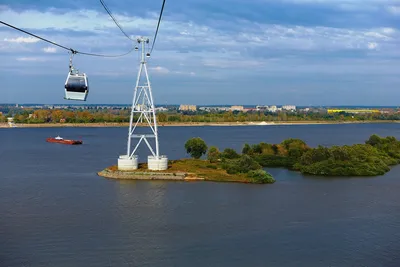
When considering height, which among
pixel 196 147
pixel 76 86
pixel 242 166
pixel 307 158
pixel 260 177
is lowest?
pixel 260 177

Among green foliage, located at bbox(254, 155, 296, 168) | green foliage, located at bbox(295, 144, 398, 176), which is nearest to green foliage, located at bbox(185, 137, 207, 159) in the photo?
green foliage, located at bbox(254, 155, 296, 168)

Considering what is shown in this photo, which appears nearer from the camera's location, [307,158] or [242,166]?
[242,166]

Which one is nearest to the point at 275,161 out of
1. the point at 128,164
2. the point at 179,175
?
the point at 179,175

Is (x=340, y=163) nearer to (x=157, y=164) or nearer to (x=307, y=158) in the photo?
(x=307, y=158)

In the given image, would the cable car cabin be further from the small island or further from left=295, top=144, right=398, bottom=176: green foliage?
left=295, top=144, right=398, bottom=176: green foliage

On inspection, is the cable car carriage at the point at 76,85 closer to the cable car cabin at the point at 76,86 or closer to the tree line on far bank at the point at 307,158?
the cable car cabin at the point at 76,86

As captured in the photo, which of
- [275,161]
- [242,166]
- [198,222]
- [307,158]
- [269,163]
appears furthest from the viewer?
[275,161]
